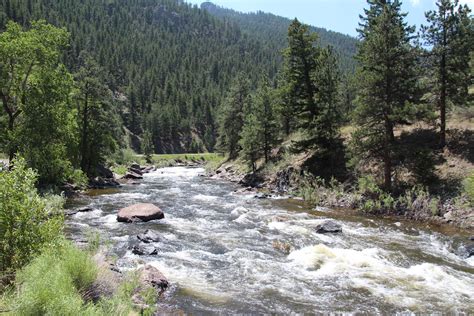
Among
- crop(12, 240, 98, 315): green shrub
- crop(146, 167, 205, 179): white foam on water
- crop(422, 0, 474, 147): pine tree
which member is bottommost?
crop(146, 167, 205, 179): white foam on water

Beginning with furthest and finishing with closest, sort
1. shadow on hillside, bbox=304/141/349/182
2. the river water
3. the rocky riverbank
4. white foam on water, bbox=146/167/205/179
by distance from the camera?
white foam on water, bbox=146/167/205/179 → shadow on hillside, bbox=304/141/349/182 → the rocky riverbank → the river water

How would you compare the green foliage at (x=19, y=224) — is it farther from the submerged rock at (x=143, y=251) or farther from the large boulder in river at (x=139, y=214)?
the large boulder in river at (x=139, y=214)

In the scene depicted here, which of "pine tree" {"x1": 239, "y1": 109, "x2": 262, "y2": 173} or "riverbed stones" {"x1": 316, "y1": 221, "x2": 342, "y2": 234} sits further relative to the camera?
"pine tree" {"x1": 239, "y1": 109, "x2": 262, "y2": 173}

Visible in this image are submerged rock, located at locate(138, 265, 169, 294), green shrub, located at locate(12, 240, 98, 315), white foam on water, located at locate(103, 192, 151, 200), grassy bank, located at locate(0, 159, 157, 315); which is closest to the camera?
green shrub, located at locate(12, 240, 98, 315)

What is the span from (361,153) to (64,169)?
2091 cm

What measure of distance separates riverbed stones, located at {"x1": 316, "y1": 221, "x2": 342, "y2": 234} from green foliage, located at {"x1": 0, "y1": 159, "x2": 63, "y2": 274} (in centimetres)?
1386

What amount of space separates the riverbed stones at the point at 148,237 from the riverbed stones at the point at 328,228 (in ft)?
26.6

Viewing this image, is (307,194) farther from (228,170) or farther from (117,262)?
(228,170)

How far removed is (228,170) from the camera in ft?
181

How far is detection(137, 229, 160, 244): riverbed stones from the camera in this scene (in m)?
17.6

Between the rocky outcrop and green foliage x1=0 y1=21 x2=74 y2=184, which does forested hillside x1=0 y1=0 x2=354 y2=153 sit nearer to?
the rocky outcrop

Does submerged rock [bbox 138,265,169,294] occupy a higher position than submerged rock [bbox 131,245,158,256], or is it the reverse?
submerged rock [bbox 138,265,169,294]

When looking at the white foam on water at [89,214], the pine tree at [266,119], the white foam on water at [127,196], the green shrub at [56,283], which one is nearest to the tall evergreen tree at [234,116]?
the pine tree at [266,119]

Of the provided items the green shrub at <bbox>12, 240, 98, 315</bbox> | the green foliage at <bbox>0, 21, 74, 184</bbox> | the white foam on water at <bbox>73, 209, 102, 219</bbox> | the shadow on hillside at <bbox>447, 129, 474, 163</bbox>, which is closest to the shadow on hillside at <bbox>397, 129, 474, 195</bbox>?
the shadow on hillside at <bbox>447, 129, 474, 163</bbox>
